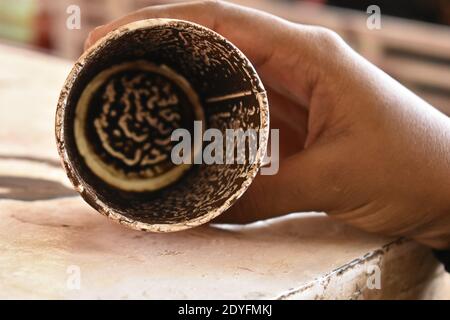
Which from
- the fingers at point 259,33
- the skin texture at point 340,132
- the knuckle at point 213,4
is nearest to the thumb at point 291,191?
the skin texture at point 340,132

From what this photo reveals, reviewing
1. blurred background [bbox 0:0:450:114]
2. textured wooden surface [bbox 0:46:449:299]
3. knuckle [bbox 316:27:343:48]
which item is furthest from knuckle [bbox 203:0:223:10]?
blurred background [bbox 0:0:450:114]

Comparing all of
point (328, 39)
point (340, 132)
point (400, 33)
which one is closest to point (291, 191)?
point (340, 132)

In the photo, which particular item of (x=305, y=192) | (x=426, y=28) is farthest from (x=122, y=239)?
(x=426, y=28)

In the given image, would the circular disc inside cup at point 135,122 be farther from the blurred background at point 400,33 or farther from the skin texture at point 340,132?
the blurred background at point 400,33

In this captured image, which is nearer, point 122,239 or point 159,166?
point 122,239

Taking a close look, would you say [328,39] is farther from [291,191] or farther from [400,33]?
[400,33]
